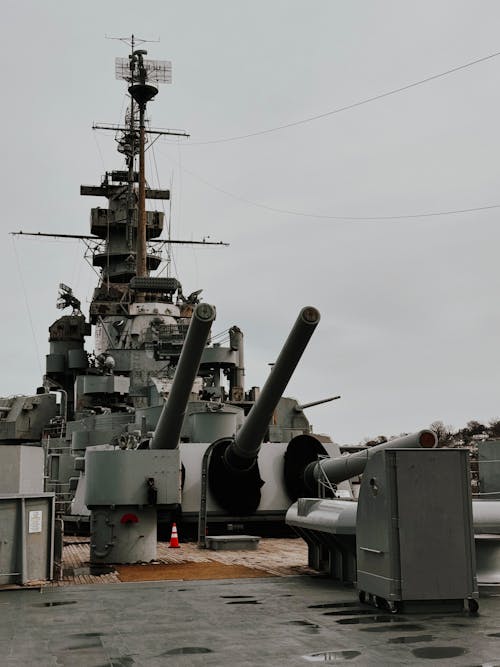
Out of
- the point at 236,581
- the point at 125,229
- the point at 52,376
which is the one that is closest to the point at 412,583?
the point at 236,581

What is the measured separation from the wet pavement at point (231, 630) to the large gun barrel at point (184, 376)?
2.90m

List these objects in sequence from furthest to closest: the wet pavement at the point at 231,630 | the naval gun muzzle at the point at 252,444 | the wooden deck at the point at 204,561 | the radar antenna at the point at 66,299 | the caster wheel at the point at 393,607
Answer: the radar antenna at the point at 66,299
the naval gun muzzle at the point at 252,444
the wooden deck at the point at 204,561
the caster wheel at the point at 393,607
the wet pavement at the point at 231,630

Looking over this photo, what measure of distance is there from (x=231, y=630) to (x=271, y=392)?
16.1ft

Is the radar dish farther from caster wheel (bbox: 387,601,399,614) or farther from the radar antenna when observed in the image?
caster wheel (bbox: 387,601,399,614)

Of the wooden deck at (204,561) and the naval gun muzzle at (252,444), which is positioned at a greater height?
the naval gun muzzle at (252,444)

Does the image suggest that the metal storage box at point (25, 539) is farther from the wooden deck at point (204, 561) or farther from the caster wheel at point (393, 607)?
the caster wheel at point (393, 607)

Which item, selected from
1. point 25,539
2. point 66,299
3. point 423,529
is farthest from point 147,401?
point 423,529

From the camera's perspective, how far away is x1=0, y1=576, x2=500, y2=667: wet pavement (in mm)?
3988

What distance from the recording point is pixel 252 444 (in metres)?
10.7

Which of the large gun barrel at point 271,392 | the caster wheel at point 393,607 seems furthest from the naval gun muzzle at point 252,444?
the caster wheel at point 393,607

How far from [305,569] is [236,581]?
1.20 metres

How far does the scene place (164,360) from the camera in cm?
2091

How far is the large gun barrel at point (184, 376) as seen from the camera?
859 cm

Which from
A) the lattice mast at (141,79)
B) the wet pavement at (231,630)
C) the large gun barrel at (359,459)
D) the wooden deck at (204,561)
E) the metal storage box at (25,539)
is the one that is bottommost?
the wooden deck at (204,561)
